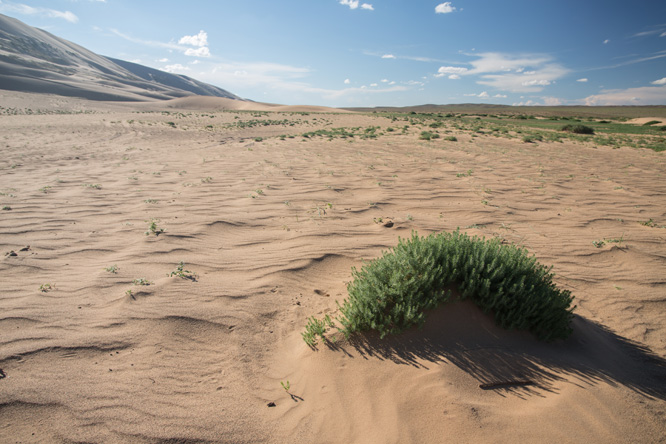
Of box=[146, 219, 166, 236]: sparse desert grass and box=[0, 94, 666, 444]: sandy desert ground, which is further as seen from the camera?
Result: box=[146, 219, 166, 236]: sparse desert grass

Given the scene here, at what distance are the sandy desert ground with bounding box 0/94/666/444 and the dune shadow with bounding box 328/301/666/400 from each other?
0.05 ft

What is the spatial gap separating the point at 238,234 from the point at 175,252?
36.2 inches

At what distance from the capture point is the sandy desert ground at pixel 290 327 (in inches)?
78.1

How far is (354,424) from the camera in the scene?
2.00 metres

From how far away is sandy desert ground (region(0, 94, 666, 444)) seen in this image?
6.51ft

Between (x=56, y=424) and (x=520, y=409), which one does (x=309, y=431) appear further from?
(x=56, y=424)

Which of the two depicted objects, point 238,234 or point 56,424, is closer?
point 56,424

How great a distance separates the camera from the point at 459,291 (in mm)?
2840

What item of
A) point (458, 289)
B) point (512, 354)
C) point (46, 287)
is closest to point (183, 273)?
point (46, 287)

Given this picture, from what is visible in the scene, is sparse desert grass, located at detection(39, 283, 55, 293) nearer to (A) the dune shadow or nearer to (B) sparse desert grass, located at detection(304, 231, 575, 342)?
(B) sparse desert grass, located at detection(304, 231, 575, 342)

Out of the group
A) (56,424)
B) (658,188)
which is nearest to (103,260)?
(56,424)

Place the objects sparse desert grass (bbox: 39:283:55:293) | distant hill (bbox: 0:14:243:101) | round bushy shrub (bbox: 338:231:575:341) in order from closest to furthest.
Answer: round bushy shrub (bbox: 338:231:575:341) < sparse desert grass (bbox: 39:283:55:293) < distant hill (bbox: 0:14:243:101)

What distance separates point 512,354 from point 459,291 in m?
0.60

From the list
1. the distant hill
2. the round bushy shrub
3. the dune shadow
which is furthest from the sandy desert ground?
the distant hill
